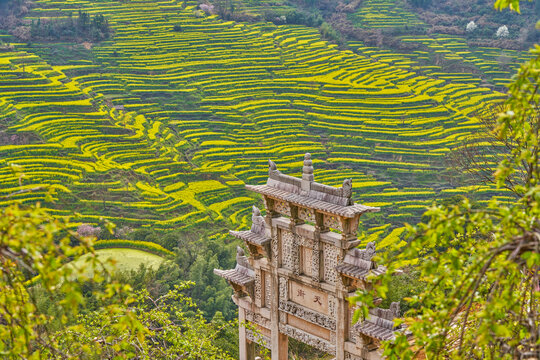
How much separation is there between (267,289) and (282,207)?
66.9 inches

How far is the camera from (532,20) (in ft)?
161

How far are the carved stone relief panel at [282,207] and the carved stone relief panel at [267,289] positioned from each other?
126 centimetres

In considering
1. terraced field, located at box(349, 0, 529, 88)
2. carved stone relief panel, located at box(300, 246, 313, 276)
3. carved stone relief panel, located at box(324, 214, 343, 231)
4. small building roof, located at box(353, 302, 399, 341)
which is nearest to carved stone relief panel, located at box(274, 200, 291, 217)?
carved stone relief panel, located at box(300, 246, 313, 276)

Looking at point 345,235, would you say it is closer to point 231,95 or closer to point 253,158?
point 253,158

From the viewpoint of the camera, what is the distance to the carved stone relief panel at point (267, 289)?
42.1 feet

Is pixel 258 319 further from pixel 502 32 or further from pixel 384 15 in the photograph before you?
pixel 384 15

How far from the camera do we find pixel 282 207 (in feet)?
40.1

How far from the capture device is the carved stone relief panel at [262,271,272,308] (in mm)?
12817

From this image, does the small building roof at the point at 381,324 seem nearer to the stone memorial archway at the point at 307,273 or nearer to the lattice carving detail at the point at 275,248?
the stone memorial archway at the point at 307,273

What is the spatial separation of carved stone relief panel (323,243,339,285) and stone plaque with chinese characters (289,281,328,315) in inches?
13.2

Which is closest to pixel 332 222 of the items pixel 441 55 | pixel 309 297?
pixel 309 297

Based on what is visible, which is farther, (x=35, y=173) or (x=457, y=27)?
(x=457, y=27)

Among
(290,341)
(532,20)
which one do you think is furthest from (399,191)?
(532,20)

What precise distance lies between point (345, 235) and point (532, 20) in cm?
4318
